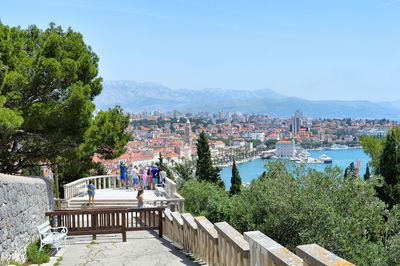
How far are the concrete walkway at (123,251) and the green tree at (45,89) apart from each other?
139 inches

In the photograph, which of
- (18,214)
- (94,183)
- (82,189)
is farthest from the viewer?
(94,183)

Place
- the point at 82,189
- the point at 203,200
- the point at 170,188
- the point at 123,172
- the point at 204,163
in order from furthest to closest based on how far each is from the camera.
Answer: the point at 204,163 → the point at 203,200 → the point at 123,172 → the point at 82,189 → the point at 170,188

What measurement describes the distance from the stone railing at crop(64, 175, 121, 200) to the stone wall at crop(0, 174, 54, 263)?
7.61m

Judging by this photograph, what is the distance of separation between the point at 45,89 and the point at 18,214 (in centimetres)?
608

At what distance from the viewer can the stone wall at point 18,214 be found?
25.1 ft

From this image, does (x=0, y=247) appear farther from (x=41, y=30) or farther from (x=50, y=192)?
(x=41, y=30)

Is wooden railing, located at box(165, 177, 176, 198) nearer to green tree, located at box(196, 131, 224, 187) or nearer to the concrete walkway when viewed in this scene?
the concrete walkway

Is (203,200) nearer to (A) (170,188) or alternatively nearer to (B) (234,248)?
Answer: (A) (170,188)

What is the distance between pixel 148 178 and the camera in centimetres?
2183

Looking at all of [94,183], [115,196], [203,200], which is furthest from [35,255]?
[203,200]

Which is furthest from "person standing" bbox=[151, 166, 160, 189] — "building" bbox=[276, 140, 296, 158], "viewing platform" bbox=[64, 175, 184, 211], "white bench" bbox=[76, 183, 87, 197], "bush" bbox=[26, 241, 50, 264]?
"building" bbox=[276, 140, 296, 158]

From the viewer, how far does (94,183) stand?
2298cm

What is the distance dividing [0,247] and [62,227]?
3.52 meters

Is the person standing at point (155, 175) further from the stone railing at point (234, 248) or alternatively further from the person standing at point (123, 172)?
the stone railing at point (234, 248)
